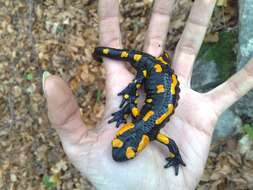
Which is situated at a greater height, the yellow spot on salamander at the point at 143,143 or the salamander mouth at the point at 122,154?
the salamander mouth at the point at 122,154

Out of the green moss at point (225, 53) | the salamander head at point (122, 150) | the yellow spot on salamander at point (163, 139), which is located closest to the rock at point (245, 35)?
the green moss at point (225, 53)

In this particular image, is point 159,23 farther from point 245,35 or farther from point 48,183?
point 48,183

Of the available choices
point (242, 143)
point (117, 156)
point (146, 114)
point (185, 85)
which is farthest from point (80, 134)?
point (242, 143)

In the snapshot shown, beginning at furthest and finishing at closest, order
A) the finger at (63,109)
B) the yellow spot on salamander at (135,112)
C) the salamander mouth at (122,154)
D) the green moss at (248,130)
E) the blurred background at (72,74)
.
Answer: the blurred background at (72,74)
the green moss at (248,130)
the yellow spot on salamander at (135,112)
the salamander mouth at (122,154)
the finger at (63,109)

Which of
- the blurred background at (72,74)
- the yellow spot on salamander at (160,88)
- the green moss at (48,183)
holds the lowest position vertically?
the green moss at (48,183)

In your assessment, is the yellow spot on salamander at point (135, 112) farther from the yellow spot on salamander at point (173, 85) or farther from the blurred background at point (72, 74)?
the blurred background at point (72, 74)

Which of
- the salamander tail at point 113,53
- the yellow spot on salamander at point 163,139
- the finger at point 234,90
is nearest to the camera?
the yellow spot on salamander at point 163,139

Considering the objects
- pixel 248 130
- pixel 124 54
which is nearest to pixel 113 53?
pixel 124 54

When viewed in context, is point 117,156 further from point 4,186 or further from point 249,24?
point 4,186
